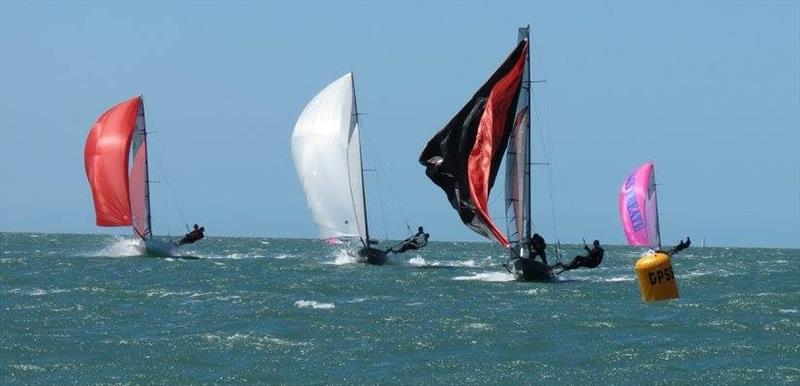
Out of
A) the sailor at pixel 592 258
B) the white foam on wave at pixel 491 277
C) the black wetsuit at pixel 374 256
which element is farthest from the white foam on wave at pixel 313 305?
the black wetsuit at pixel 374 256

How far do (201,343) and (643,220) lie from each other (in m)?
39.2

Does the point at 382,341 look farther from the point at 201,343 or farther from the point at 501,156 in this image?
the point at 501,156

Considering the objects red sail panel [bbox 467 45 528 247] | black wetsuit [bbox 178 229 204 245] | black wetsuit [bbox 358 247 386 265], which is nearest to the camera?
red sail panel [bbox 467 45 528 247]

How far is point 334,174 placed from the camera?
5753 centimetres

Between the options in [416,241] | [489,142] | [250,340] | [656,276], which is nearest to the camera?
[250,340]

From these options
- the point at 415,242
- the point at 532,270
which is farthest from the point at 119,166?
the point at 532,270

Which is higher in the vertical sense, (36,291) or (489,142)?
(489,142)

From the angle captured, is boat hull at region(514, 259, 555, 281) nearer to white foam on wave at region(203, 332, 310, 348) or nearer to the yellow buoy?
the yellow buoy

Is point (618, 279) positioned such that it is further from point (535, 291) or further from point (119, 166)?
point (119, 166)

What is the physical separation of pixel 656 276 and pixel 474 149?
404 inches

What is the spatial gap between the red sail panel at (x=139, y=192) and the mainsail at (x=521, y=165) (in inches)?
906

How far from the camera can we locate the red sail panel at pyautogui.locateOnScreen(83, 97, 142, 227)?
60469 millimetres

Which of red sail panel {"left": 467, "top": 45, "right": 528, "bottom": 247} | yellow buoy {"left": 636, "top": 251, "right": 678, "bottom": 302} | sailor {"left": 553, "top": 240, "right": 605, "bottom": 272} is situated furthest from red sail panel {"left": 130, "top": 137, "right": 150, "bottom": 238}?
yellow buoy {"left": 636, "top": 251, "right": 678, "bottom": 302}

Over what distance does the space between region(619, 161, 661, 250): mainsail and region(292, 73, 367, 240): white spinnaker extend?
13594 millimetres
